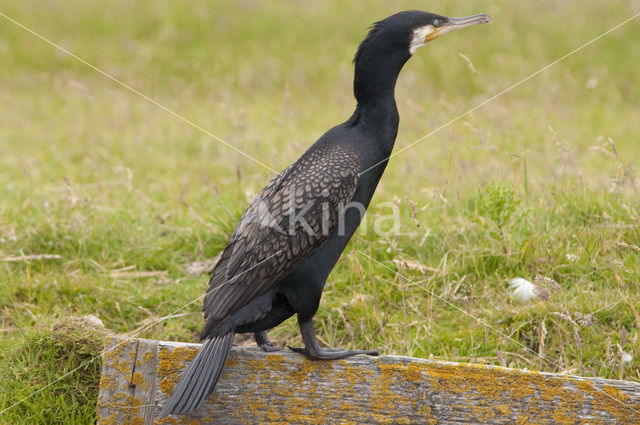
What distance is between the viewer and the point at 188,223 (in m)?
5.50

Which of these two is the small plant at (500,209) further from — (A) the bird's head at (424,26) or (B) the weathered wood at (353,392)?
(B) the weathered wood at (353,392)

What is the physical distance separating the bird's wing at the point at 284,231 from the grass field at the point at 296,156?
34.9 inches

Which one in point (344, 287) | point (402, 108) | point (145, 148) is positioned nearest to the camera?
point (344, 287)

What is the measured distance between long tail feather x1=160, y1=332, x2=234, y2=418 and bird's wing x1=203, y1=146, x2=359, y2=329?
0.36 ft

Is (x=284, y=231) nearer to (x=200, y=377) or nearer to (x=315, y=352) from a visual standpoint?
(x=315, y=352)

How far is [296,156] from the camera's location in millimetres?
6691

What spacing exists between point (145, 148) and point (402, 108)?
3.35 m

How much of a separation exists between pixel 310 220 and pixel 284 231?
0.40 ft

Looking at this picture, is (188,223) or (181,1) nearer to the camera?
(188,223)

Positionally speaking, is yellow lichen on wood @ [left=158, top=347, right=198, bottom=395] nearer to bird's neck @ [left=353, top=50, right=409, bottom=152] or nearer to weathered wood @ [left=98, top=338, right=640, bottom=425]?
weathered wood @ [left=98, top=338, right=640, bottom=425]

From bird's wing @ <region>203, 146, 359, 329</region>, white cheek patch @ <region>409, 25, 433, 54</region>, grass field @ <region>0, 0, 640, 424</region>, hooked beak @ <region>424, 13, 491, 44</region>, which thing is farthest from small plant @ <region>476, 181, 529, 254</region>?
bird's wing @ <region>203, 146, 359, 329</region>

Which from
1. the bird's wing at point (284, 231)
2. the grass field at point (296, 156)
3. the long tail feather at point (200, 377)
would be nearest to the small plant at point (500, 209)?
the grass field at point (296, 156)

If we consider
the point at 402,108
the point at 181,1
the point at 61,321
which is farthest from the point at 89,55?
the point at 61,321

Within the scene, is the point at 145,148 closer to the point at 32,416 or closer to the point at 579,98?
the point at 32,416
